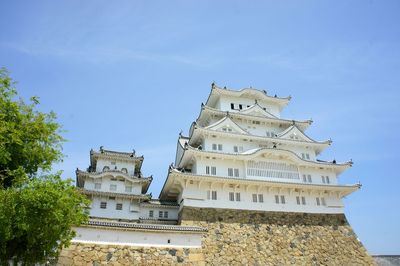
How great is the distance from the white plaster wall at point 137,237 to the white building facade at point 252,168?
627 centimetres

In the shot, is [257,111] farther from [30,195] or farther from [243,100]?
[30,195]

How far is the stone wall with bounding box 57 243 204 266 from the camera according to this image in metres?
15.2

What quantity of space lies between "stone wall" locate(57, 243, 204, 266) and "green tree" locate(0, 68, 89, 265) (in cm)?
253

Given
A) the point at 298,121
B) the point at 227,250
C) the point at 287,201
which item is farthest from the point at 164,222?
the point at 298,121

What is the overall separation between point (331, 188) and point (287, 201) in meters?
4.60

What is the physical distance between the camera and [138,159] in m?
29.7

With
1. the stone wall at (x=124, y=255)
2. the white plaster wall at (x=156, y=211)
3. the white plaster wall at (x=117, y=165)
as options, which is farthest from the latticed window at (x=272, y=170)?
the white plaster wall at (x=117, y=165)

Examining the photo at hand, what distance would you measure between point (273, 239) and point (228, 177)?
606 cm

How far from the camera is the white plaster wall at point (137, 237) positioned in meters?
16.0

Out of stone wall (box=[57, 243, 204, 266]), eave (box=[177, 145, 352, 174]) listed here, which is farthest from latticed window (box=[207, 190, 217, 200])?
stone wall (box=[57, 243, 204, 266])

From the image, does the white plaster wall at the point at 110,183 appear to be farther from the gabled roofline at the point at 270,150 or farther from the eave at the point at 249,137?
the eave at the point at 249,137

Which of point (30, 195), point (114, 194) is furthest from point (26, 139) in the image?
point (114, 194)

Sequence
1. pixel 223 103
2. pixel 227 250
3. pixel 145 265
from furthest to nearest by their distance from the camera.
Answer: pixel 223 103
pixel 227 250
pixel 145 265

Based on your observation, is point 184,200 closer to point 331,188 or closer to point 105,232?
point 105,232
